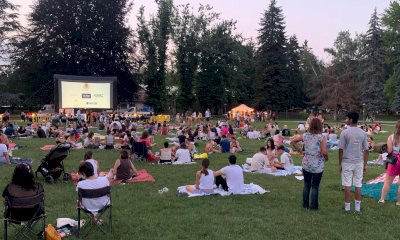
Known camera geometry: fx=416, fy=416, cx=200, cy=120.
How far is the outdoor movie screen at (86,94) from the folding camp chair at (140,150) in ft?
75.6

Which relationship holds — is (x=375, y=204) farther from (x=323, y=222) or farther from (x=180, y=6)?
(x=180, y=6)

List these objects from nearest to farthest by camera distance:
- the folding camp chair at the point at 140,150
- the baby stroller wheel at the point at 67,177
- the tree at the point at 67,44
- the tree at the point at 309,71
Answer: the baby stroller wheel at the point at 67,177 → the folding camp chair at the point at 140,150 → the tree at the point at 67,44 → the tree at the point at 309,71

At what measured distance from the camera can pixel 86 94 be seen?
120 feet

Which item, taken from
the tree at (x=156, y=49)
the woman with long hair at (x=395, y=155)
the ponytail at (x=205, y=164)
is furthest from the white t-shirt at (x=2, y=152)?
the tree at (x=156, y=49)

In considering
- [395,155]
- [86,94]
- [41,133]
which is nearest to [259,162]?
[395,155]

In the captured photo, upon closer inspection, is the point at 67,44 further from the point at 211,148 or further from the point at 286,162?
the point at 286,162

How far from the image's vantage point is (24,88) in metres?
47.9

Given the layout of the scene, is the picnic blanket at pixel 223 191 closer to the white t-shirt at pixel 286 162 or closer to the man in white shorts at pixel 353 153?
the man in white shorts at pixel 353 153

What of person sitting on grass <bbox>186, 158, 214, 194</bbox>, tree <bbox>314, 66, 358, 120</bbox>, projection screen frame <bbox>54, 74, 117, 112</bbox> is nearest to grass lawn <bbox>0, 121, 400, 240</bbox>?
person sitting on grass <bbox>186, 158, 214, 194</bbox>

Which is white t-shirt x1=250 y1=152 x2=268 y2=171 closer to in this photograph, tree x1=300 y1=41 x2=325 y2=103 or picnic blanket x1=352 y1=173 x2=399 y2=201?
picnic blanket x1=352 y1=173 x2=399 y2=201

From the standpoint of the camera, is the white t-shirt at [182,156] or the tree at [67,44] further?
the tree at [67,44]

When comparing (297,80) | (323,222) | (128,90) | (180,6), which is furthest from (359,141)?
(297,80)

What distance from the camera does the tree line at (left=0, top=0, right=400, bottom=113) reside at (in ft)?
148

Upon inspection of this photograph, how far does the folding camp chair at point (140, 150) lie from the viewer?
14.7 metres
